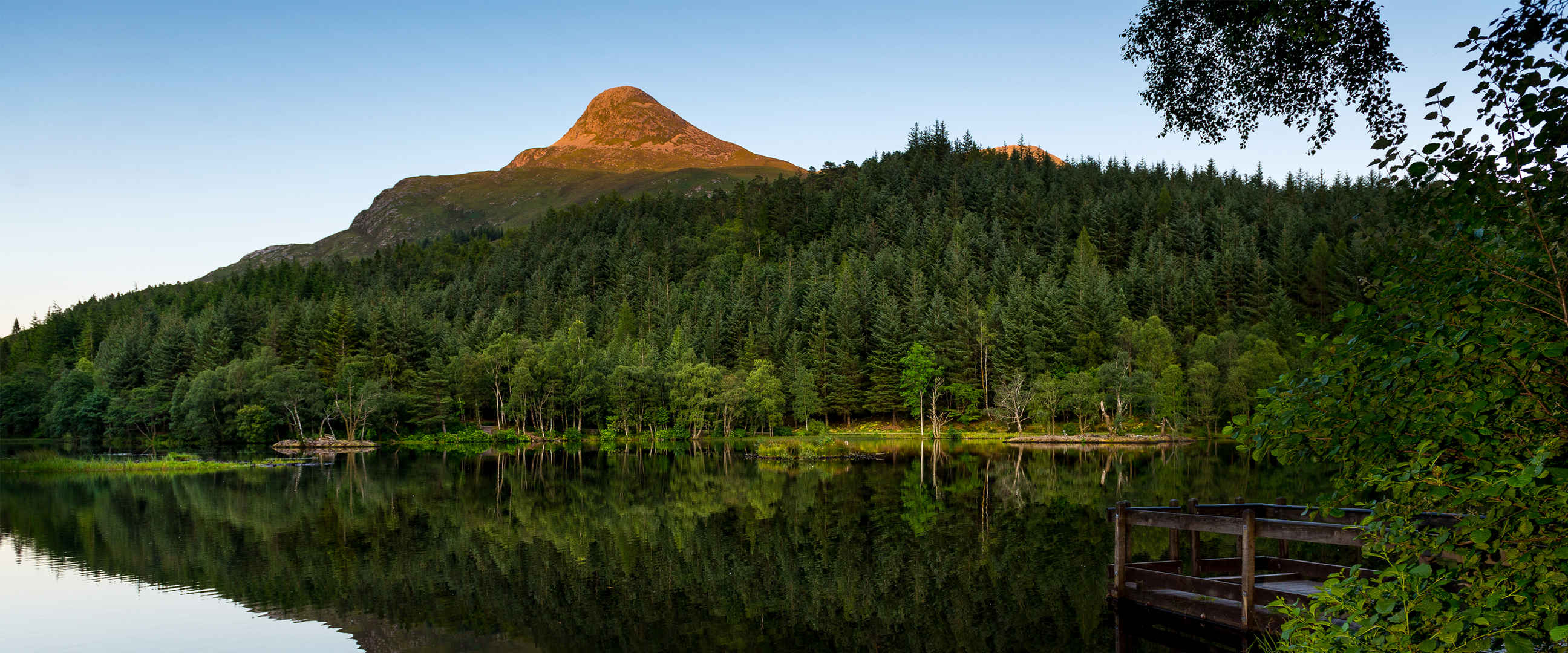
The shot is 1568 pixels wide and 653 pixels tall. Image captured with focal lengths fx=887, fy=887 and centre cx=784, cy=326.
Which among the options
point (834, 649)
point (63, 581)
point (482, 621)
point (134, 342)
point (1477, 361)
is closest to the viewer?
point (1477, 361)

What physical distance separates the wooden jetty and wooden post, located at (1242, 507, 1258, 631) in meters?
0.01

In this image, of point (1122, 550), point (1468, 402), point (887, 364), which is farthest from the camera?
point (887, 364)

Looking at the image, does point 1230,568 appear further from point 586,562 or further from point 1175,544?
point 586,562

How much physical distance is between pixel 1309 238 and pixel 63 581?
141 meters

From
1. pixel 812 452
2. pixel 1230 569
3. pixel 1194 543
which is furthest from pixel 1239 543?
pixel 812 452

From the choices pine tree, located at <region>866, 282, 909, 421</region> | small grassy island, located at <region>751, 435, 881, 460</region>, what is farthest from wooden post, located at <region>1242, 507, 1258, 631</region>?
pine tree, located at <region>866, 282, 909, 421</region>

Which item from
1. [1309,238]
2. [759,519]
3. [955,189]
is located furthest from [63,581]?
[955,189]

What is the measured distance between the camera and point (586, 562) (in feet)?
76.3

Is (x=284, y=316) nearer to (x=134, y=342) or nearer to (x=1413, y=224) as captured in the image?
(x=134, y=342)

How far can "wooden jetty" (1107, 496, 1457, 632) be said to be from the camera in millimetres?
13289

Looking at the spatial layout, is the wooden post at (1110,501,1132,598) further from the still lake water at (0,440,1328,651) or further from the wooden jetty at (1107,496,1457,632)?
the still lake water at (0,440,1328,651)

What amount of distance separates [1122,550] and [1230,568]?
259cm

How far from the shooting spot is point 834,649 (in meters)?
15.2

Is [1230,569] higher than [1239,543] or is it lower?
higher
